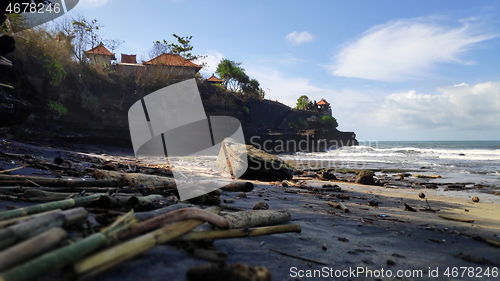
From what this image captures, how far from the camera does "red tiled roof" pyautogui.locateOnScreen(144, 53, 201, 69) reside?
2776 centimetres

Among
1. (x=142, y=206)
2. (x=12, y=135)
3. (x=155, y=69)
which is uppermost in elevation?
(x=155, y=69)

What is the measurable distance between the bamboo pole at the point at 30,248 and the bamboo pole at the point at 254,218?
1238 mm

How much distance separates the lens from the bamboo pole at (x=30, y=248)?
1101mm

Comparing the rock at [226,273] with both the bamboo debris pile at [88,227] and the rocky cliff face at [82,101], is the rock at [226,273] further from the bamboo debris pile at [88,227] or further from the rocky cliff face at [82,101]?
the rocky cliff face at [82,101]

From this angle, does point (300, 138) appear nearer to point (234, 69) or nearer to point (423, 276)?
point (234, 69)

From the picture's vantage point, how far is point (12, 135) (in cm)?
1273

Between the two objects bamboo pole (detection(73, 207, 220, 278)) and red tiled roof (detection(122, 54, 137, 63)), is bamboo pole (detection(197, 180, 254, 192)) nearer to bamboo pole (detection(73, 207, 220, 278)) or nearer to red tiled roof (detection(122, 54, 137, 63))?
bamboo pole (detection(73, 207, 220, 278))

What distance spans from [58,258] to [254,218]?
1660mm

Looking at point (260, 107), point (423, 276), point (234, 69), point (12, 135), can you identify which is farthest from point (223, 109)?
point (423, 276)

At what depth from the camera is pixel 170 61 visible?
29.1 metres

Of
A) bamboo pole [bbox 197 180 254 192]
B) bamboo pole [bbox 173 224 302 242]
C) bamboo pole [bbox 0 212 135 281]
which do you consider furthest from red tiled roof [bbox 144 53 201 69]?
bamboo pole [bbox 0 212 135 281]

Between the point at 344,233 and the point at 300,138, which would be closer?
the point at 344,233

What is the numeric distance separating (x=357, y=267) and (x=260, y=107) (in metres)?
Result: 40.9

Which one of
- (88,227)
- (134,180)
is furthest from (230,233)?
(134,180)
